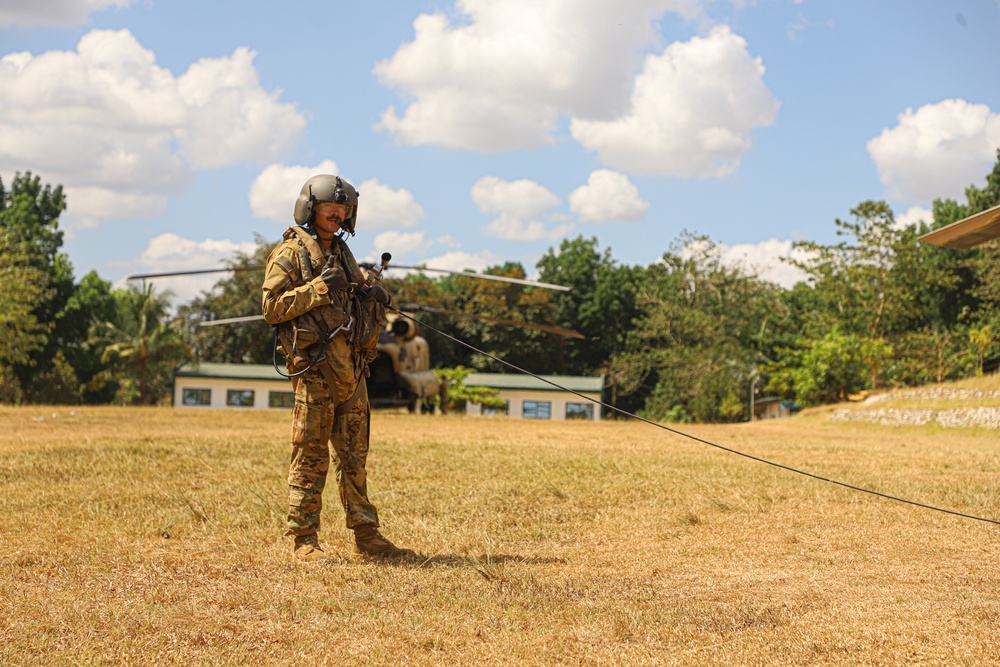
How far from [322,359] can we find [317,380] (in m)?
0.16

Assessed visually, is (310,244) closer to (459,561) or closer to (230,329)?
(459,561)

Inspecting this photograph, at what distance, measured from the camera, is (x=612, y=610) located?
485cm

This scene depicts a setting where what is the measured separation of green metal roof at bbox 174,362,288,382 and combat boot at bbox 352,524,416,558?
148ft

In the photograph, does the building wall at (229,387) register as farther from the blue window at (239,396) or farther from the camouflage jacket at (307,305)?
the camouflage jacket at (307,305)

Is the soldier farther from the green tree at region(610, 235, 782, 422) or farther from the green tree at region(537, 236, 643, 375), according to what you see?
the green tree at region(537, 236, 643, 375)

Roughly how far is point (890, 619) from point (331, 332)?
4.01m

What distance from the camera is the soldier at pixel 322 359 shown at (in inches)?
260

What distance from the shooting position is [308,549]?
6.52 metres

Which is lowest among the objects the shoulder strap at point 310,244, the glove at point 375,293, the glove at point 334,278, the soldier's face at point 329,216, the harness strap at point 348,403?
the harness strap at point 348,403

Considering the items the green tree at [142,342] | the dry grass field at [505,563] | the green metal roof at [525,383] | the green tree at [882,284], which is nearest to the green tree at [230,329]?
the green tree at [142,342]

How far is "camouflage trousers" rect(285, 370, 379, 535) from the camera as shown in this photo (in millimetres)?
6605

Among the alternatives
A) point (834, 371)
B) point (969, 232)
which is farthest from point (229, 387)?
point (969, 232)

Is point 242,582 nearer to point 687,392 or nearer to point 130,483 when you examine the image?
point 130,483

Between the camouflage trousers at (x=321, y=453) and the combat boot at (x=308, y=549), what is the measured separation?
0.05 metres
